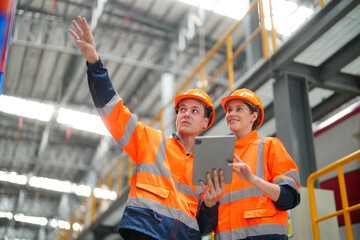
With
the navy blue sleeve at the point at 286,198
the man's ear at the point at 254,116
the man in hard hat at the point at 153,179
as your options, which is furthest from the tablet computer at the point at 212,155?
the man's ear at the point at 254,116

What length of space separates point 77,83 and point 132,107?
3.20 m

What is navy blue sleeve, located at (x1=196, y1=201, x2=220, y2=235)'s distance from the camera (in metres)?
2.92

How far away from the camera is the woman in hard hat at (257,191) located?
9.27 feet

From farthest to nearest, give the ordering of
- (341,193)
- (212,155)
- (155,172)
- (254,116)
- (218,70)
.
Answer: (218,70), (341,193), (254,116), (155,172), (212,155)

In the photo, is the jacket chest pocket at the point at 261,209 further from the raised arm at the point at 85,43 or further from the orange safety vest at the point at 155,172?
the raised arm at the point at 85,43

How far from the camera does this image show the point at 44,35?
1736cm

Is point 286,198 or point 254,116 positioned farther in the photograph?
point 254,116

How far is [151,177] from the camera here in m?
2.80

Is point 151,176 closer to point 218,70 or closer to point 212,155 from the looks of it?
point 212,155

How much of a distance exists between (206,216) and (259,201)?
42cm

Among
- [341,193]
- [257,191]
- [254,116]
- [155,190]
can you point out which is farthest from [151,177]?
[341,193]

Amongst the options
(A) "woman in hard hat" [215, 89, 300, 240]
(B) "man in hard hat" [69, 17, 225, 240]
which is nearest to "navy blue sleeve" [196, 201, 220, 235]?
(B) "man in hard hat" [69, 17, 225, 240]

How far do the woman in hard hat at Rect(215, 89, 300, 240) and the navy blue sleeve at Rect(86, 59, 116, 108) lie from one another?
0.97 meters

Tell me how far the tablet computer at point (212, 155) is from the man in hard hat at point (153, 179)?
0.05m
